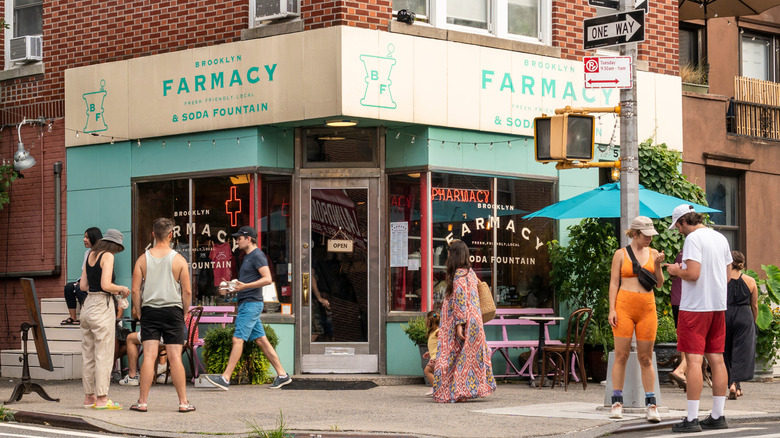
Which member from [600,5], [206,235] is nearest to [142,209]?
[206,235]

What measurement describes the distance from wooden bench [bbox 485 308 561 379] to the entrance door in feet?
5.33

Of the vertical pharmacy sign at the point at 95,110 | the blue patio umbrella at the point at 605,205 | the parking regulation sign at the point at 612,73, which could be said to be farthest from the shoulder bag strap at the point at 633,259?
the vertical pharmacy sign at the point at 95,110

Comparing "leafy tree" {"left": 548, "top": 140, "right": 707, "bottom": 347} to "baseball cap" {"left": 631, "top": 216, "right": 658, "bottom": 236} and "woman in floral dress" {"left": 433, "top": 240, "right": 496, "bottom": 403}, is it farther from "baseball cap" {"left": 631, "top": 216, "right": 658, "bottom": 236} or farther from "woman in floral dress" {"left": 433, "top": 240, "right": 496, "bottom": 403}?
"baseball cap" {"left": 631, "top": 216, "right": 658, "bottom": 236}

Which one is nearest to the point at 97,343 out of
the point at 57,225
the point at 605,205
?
the point at 57,225

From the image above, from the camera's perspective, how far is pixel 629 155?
37.7 ft

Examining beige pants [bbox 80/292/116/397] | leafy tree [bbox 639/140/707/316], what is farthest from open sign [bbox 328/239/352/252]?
beige pants [bbox 80/292/116/397]

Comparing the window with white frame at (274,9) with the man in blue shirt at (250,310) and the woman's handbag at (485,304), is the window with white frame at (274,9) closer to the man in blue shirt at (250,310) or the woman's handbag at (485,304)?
the man in blue shirt at (250,310)

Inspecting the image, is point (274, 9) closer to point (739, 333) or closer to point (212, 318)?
point (212, 318)

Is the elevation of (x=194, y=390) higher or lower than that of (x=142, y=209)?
lower

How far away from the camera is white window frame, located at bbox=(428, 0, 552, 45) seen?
15.4 m

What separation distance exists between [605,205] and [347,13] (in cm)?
403

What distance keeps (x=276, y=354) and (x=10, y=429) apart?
4.45 metres

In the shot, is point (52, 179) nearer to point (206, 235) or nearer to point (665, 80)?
point (206, 235)

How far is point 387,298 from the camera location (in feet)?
50.3
